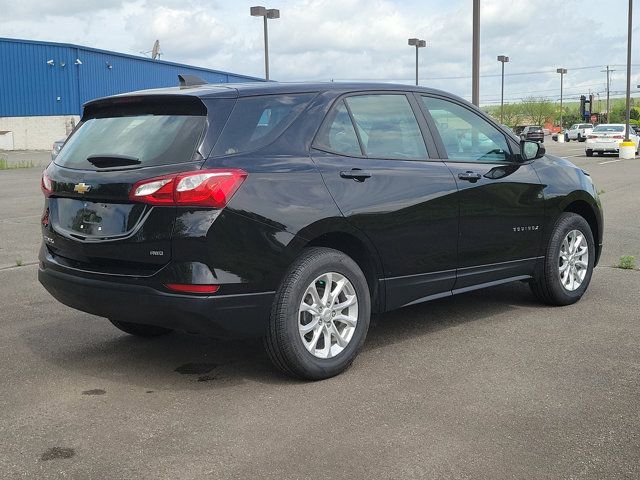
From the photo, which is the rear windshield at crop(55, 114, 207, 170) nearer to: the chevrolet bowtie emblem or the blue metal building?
the chevrolet bowtie emblem

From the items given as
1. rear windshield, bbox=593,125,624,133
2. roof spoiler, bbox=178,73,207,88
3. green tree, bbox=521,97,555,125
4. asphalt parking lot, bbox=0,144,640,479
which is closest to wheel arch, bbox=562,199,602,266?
asphalt parking lot, bbox=0,144,640,479

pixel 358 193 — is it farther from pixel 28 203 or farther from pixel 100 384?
pixel 28 203

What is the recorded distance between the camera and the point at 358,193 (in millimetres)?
4957

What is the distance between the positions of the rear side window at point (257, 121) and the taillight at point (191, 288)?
28.6 inches

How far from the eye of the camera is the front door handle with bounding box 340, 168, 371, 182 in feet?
16.1

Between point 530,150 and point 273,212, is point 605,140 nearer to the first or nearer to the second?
point 530,150

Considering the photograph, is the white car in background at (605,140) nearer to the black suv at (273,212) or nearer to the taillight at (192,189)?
the black suv at (273,212)

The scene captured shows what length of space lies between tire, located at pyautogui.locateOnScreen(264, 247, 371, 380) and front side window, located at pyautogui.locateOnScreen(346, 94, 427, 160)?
81 cm

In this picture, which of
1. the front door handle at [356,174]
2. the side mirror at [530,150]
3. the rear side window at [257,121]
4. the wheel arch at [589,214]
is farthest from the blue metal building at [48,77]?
the front door handle at [356,174]

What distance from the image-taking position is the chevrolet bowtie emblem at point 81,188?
15.2ft

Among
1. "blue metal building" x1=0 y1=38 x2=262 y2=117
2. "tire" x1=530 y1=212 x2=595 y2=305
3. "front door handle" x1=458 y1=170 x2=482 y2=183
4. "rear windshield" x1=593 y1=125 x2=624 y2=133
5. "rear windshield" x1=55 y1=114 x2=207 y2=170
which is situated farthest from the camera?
"blue metal building" x1=0 y1=38 x2=262 y2=117

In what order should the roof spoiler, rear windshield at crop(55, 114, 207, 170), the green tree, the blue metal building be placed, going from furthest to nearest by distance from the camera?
1. the green tree
2. the blue metal building
3. the roof spoiler
4. rear windshield at crop(55, 114, 207, 170)

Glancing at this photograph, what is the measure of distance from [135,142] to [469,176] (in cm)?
233

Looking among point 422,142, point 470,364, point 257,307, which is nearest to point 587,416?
point 470,364
